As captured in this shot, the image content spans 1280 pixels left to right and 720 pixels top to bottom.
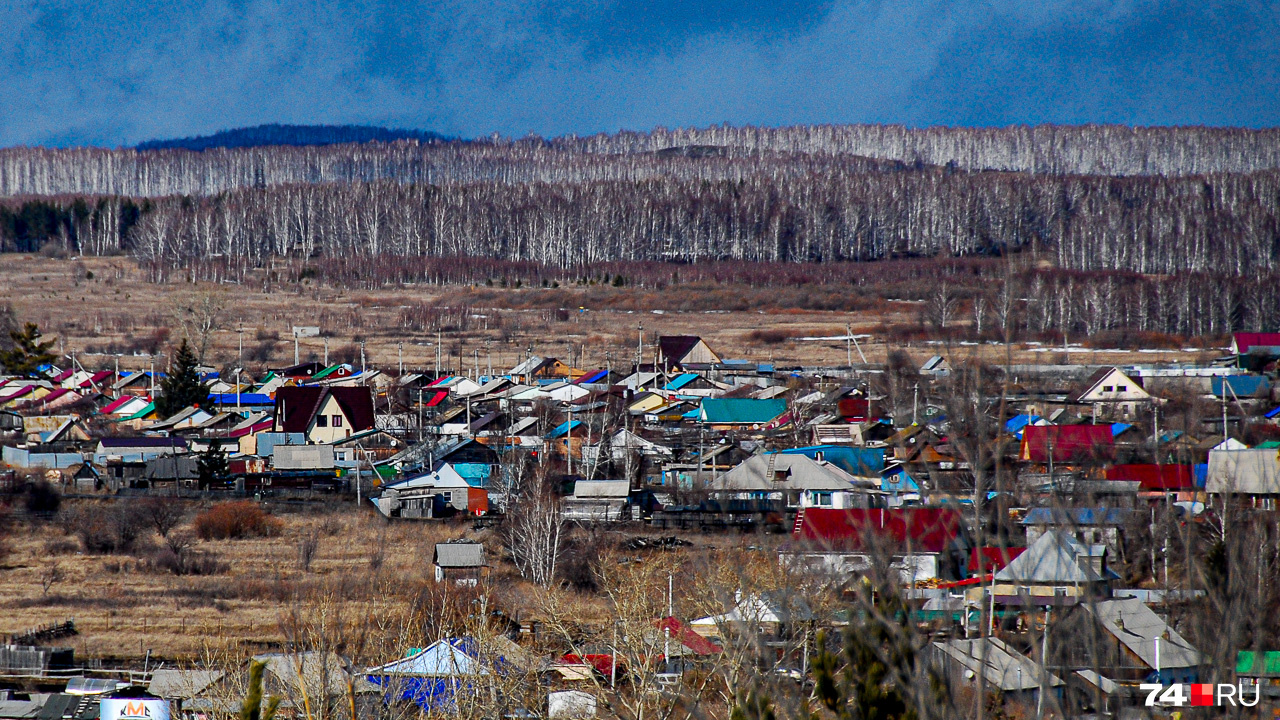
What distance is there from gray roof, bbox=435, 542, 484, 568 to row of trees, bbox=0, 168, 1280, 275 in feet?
205

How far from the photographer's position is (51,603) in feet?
57.3

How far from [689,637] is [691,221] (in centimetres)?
7397

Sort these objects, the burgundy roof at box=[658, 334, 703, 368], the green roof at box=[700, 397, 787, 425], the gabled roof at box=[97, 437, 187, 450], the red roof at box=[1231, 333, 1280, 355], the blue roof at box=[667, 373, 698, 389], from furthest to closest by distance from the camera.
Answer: the burgundy roof at box=[658, 334, 703, 368], the blue roof at box=[667, 373, 698, 389], the red roof at box=[1231, 333, 1280, 355], the green roof at box=[700, 397, 787, 425], the gabled roof at box=[97, 437, 187, 450]

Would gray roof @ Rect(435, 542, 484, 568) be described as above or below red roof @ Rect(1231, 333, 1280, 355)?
below

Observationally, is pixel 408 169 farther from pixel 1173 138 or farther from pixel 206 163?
pixel 1173 138

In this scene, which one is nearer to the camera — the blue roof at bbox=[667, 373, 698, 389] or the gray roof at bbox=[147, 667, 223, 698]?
the gray roof at bbox=[147, 667, 223, 698]

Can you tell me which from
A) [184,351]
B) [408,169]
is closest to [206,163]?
[408,169]

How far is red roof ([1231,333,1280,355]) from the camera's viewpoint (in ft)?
132

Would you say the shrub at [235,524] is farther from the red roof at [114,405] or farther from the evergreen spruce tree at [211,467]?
the red roof at [114,405]

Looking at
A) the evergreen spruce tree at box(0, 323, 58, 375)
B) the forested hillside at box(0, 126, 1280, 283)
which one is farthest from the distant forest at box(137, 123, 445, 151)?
the evergreen spruce tree at box(0, 323, 58, 375)

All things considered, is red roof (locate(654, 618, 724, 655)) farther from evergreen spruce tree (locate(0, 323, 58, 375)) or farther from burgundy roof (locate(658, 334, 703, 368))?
evergreen spruce tree (locate(0, 323, 58, 375))

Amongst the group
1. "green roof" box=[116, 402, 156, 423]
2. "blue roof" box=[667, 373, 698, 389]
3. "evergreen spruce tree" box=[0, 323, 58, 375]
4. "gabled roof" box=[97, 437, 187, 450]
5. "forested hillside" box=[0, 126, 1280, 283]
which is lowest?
"gabled roof" box=[97, 437, 187, 450]

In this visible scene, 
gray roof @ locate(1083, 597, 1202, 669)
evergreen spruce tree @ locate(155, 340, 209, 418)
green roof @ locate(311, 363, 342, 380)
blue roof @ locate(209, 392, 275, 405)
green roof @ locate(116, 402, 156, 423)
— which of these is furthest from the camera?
green roof @ locate(311, 363, 342, 380)

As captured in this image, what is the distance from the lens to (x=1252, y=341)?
4075 centimetres
